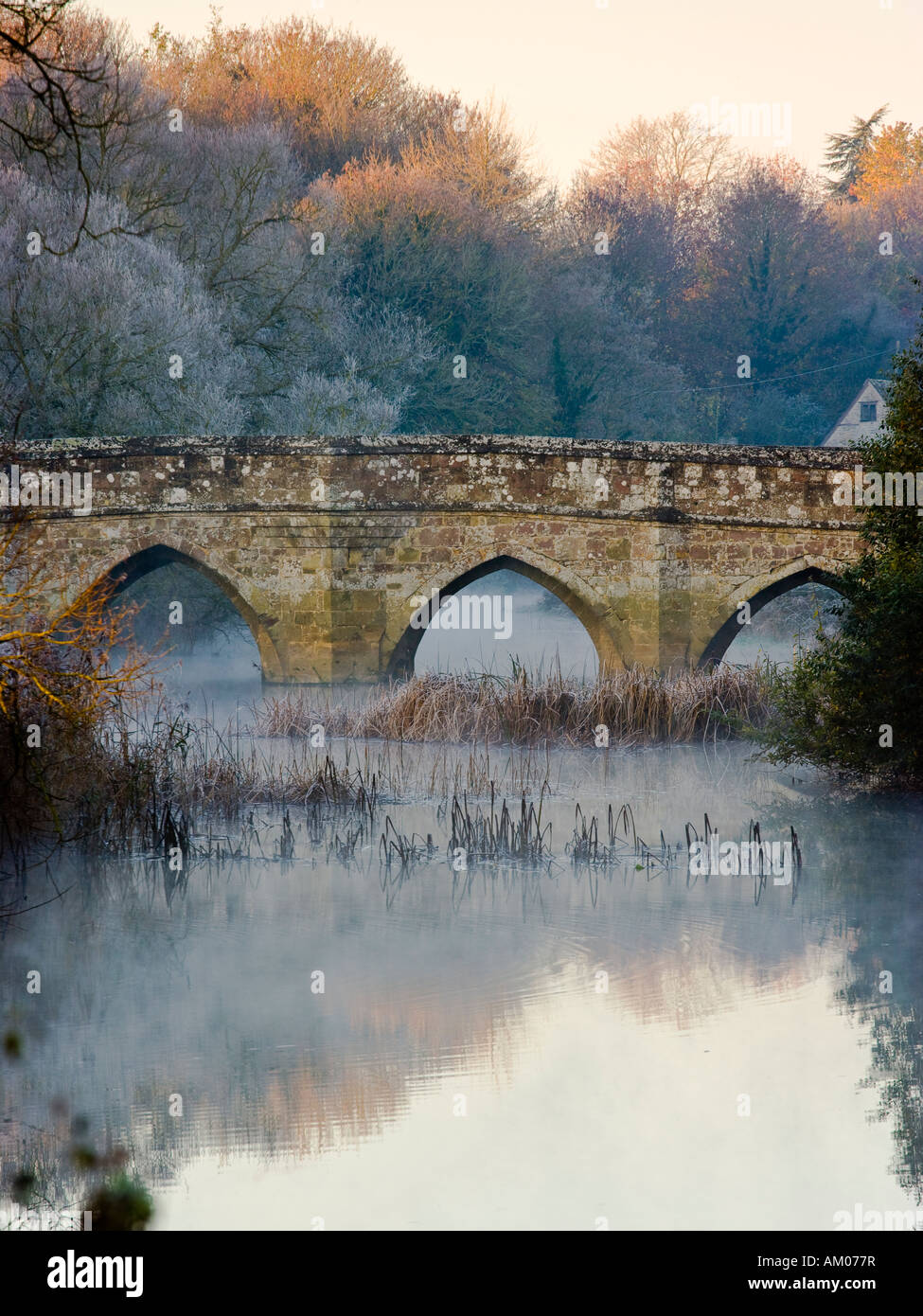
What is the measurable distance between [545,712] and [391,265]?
16231mm

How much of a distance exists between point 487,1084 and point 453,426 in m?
22.8

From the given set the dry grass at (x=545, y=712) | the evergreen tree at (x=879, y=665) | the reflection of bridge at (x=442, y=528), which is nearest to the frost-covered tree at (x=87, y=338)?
the reflection of bridge at (x=442, y=528)

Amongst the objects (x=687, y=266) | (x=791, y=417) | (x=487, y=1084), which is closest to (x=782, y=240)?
(x=687, y=266)

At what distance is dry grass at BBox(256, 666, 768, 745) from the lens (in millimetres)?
13109

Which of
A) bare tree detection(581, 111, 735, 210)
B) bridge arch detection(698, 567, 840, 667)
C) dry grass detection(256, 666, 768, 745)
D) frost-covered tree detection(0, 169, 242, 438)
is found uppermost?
bare tree detection(581, 111, 735, 210)

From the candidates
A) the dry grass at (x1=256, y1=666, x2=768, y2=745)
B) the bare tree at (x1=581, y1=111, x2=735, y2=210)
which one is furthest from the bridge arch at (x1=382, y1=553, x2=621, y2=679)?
the bare tree at (x1=581, y1=111, x2=735, y2=210)

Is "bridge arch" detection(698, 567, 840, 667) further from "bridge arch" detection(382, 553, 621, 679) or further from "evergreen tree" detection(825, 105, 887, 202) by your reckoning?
"evergreen tree" detection(825, 105, 887, 202)

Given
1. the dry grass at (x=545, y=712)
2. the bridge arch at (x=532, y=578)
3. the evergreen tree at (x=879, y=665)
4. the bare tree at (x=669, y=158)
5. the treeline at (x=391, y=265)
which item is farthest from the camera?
the bare tree at (x=669, y=158)

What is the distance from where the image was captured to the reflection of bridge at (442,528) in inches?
589

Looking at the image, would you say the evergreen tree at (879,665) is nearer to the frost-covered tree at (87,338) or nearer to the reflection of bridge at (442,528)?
the reflection of bridge at (442,528)

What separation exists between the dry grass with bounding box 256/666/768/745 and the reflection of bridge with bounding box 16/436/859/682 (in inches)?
59.7

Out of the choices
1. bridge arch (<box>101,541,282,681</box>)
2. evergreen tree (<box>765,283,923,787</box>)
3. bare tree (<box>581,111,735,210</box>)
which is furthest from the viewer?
bare tree (<box>581,111,735,210</box>)

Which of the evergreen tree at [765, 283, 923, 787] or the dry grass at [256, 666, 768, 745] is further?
the dry grass at [256, 666, 768, 745]

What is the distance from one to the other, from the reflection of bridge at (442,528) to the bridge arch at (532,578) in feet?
0.07
